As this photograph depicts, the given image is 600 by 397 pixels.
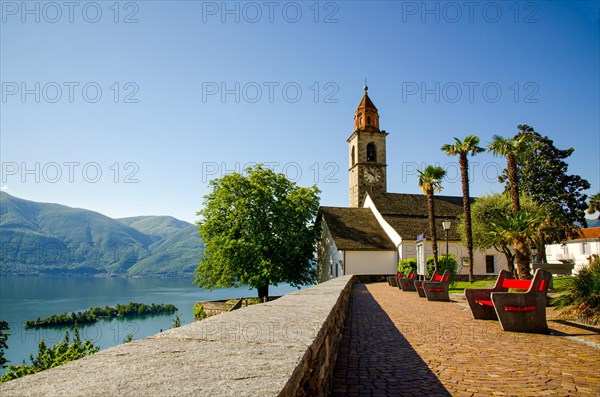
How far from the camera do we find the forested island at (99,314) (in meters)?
62.7

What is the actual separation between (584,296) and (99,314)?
80.1 meters

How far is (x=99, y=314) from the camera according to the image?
7406 cm

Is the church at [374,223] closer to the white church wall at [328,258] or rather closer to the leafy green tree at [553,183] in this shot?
the white church wall at [328,258]

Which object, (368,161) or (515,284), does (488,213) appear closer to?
(368,161)

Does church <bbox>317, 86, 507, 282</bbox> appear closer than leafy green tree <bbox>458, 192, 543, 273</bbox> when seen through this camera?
No

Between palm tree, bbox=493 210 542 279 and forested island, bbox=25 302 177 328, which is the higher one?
palm tree, bbox=493 210 542 279

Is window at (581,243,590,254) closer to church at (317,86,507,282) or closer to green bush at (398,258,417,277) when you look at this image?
church at (317,86,507,282)

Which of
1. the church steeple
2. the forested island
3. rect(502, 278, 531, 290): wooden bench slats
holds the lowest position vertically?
the forested island

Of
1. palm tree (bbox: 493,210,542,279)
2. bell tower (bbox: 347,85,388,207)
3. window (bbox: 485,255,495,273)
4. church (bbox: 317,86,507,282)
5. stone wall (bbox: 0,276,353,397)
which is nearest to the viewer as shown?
stone wall (bbox: 0,276,353,397)

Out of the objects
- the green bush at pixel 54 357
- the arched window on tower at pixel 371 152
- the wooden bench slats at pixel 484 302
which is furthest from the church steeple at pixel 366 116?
the wooden bench slats at pixel 484 302

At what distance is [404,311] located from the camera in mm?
11945

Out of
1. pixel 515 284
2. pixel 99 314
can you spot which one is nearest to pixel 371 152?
pixel 515 284

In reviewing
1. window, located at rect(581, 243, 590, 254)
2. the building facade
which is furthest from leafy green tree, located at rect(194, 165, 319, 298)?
window, located at rect(581, 243, 590, 254)

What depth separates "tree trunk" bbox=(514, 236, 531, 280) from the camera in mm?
14424
